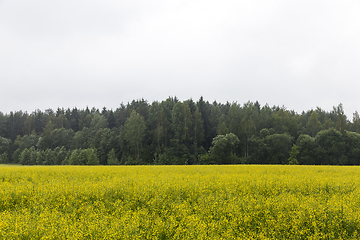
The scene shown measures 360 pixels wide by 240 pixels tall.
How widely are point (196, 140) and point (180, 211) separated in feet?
215

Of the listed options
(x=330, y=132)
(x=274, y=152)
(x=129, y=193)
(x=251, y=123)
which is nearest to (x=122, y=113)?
(x=251, y=123)

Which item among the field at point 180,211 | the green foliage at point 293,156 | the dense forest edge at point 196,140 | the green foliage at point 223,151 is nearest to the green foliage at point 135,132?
the dense forest edge at point 196,140

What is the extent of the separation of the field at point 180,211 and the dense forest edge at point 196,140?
1911 inches

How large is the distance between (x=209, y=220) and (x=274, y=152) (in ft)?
193

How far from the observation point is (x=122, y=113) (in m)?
90.2

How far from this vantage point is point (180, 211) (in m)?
8.91

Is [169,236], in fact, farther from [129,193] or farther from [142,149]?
[142,149]

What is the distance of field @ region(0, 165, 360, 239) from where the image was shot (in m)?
6.96

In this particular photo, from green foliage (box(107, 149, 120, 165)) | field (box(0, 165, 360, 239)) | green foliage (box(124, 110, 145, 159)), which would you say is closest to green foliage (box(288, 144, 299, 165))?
green foliage (box(124, 110, 145, 159))

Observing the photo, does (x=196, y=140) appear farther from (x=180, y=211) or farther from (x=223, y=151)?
Answer: (x=180, y=211)

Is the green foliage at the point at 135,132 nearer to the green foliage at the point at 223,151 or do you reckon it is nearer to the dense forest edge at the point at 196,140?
the dense forest edge at the point at 196,140

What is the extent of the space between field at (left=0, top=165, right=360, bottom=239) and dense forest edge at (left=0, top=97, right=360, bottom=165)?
48.5m

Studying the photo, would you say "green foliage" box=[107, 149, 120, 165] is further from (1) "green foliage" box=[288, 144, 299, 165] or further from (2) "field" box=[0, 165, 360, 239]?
(2) "field" box=[0, 165, 360, 239]

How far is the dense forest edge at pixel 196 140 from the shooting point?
5838cm
